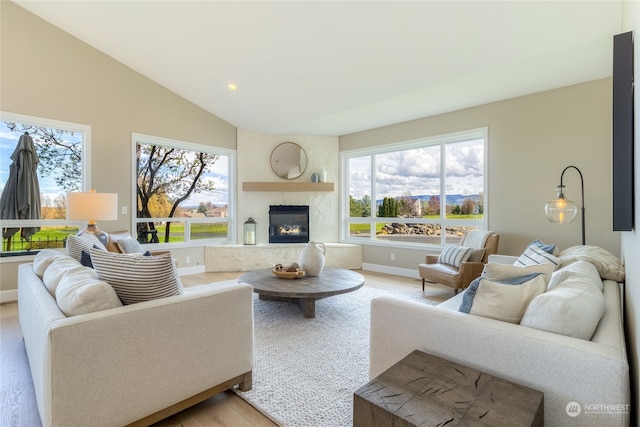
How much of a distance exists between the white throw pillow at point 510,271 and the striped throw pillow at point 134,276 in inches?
66.6

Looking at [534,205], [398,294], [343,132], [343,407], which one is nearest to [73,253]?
Answer: [343,407]

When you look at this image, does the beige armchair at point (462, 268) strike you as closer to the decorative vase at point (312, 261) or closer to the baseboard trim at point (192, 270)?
the decorative vase at point (312, 261)

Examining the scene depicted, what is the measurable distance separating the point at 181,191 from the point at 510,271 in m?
5.15

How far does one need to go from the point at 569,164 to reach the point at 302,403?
4072mm

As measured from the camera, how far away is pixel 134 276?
5.02 ft

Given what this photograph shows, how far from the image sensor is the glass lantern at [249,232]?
571cm

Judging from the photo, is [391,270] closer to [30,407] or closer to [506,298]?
[506,298]

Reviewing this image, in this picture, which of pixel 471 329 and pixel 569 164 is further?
pixel 569 164

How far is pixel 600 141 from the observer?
3.47 m

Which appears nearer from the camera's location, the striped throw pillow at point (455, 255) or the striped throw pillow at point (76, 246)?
the striped throw pillow at point (76, 246)

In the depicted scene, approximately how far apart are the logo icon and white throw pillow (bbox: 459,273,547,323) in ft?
1.10

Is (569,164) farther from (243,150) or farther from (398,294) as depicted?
(243,150)

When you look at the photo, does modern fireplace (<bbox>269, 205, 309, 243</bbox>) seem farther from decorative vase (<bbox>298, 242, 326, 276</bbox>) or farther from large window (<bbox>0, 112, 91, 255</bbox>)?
large window (<bbox>0, 112, 91, 255</bbox>)

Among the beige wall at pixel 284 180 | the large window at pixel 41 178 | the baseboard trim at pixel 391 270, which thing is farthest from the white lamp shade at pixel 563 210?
the large window at pixel 41 178
